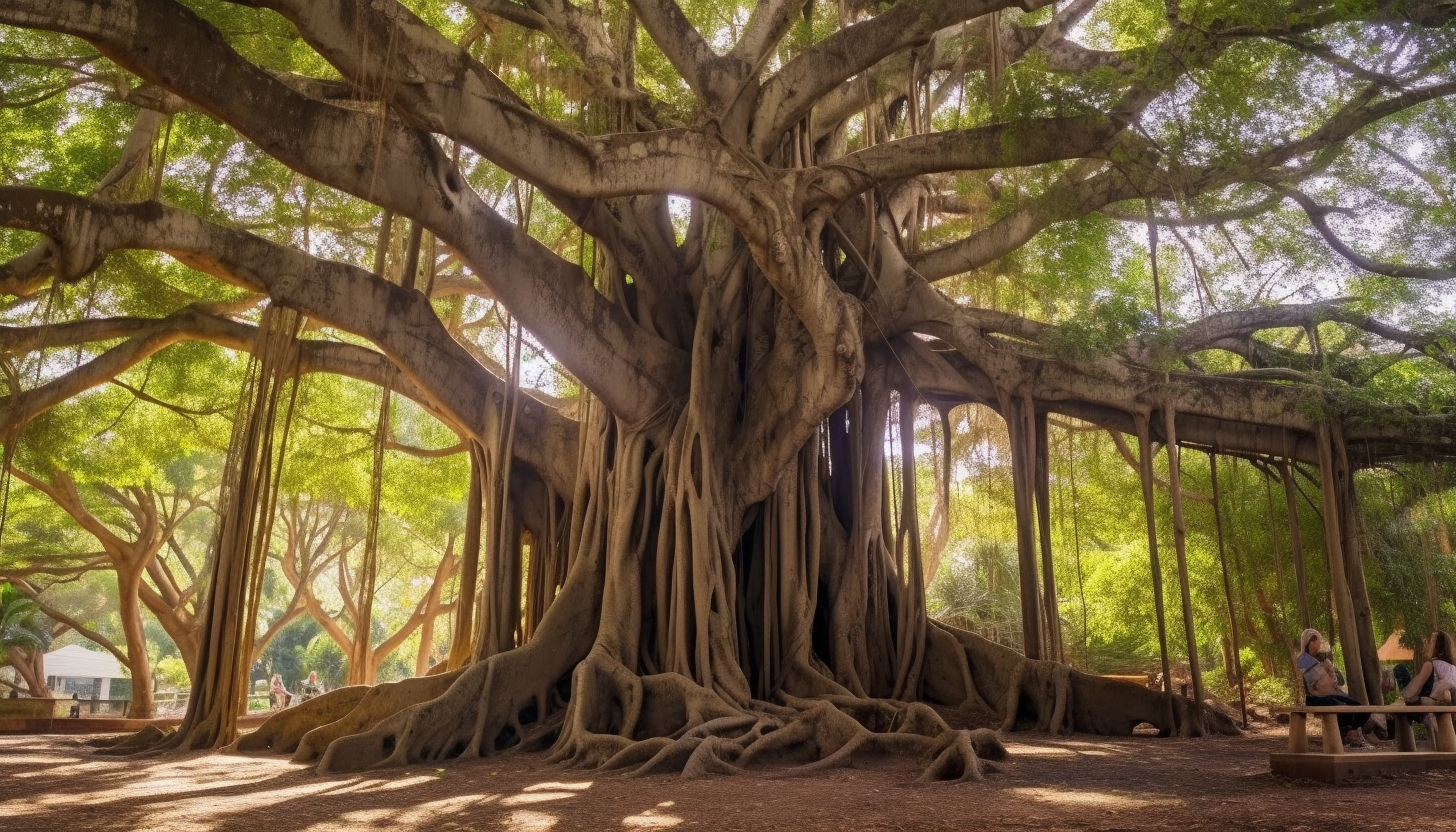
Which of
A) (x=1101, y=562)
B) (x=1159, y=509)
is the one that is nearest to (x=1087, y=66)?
(x=1159, y=509)

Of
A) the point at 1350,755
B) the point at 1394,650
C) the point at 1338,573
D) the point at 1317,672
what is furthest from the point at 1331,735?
the point at 1394,650

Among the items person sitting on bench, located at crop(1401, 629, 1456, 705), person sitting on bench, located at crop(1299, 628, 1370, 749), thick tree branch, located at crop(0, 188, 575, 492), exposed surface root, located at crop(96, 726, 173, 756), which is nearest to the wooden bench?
person sitting on bench, located at crop(1299, 628, 1370, 749)

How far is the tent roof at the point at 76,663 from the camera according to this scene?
109ft

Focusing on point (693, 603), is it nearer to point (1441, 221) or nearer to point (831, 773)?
point (831, 773)

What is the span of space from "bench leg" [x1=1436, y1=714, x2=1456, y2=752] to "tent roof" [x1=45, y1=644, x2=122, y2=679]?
3459 centimetres

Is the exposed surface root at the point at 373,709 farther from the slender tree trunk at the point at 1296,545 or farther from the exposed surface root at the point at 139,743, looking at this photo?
the slender tree trunk at the point at 1296,545

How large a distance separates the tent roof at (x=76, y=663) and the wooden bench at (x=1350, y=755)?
3435 centimetres

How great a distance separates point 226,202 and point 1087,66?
6.86m

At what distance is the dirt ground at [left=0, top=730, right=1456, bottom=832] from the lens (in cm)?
342

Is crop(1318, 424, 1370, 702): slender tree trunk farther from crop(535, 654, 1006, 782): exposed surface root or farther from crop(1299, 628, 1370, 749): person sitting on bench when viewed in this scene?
crop(535, 654, 1006, 782): exposed surface root

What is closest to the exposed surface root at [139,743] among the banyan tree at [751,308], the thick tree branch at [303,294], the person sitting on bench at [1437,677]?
the banyan tree at [751,308]

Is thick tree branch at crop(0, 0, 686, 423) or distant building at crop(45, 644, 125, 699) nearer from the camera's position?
thick tree branch at crop(0, 0, 686, 423)

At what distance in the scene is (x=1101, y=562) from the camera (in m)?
15.0

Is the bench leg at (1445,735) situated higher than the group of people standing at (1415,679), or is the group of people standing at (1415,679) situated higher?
the group of people standing at (1415,679)
